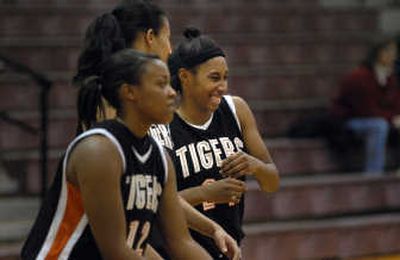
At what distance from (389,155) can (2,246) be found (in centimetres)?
342

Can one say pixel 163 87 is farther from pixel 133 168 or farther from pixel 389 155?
pixel 389 155

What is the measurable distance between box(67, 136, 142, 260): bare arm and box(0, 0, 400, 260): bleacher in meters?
3.36

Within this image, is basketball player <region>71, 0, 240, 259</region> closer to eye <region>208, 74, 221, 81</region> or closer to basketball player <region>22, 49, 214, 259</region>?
basketball player <region>22, 49, 214, 259</region>

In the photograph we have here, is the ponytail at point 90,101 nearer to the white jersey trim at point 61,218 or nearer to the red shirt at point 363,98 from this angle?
the white jersey trim at point 61,218

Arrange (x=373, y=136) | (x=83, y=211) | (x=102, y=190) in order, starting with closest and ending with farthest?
(x=102, y=190)
(x=83, y=211)
(x=373, y=136)

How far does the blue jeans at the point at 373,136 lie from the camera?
7836 mm

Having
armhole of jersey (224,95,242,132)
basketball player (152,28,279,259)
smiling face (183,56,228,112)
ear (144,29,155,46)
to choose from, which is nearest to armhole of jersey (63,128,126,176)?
ear (144,29,155,46)

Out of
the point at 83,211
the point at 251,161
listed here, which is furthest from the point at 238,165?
the point at 83,211

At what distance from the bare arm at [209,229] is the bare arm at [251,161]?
0.21 metres

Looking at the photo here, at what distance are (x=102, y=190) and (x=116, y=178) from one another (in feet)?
0.16

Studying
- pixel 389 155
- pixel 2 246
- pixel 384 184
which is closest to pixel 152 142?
pixel 2 246

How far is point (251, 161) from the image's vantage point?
11.4 ft

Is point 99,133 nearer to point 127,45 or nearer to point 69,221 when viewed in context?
point 69,221

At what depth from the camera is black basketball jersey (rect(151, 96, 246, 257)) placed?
142 inches
